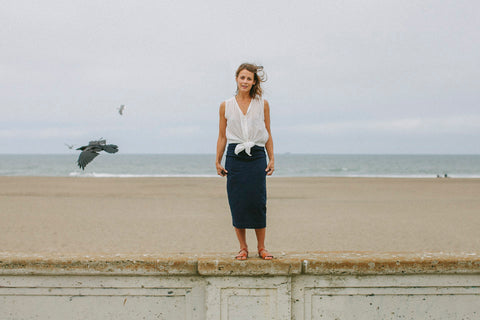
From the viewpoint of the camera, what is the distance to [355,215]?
13266 mm

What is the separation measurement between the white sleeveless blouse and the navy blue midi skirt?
0.09 m

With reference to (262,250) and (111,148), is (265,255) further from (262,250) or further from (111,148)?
(111,148)

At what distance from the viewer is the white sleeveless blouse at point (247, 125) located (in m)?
3.35

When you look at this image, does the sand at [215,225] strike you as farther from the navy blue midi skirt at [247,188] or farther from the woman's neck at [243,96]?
the woman's neck at [243,96]

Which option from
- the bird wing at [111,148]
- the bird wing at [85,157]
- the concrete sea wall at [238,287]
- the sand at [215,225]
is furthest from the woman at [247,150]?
the sand at [215,225]

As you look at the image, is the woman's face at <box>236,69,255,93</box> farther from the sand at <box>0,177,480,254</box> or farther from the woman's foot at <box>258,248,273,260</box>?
the sand at <box>0,177,480,254</box>

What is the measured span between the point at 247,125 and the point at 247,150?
0.22 meters

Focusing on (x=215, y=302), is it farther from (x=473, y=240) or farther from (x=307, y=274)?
(x=473, y=240)

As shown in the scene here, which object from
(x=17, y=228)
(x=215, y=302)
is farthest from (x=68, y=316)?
(x=17, y=228)

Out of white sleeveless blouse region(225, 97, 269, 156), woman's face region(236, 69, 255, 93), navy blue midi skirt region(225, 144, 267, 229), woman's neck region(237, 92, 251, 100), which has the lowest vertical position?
navy blue midi skirt region(225, 144, 267, 229)

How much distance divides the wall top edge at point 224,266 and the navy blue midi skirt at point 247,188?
0.39 meters

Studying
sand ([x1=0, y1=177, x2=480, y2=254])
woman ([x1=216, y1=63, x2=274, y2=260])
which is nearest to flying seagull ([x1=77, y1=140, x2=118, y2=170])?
woman ([x1=216, y1=63, x2=274, y2=260])

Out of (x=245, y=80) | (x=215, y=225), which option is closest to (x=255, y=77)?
(x=245, y=80)

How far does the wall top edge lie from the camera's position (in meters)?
2.95
